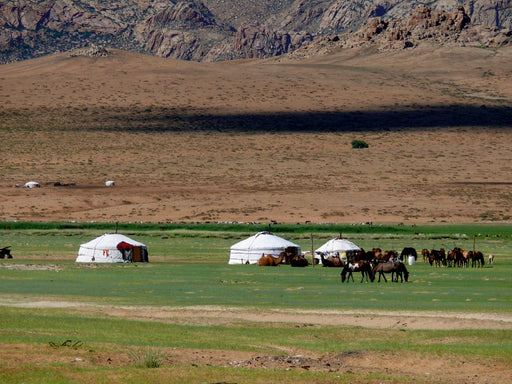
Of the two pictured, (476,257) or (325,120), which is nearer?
(476,257)

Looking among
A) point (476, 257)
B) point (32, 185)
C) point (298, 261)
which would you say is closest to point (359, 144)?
point (32, 185)

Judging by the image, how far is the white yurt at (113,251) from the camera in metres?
53.2

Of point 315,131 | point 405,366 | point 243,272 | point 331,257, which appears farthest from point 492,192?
point 405,366

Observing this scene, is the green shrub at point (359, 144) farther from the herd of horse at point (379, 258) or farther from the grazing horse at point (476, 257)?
the grazing horse at point (476, 257)

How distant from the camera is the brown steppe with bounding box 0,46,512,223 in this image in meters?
87.4

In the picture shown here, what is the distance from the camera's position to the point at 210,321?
2662 cm

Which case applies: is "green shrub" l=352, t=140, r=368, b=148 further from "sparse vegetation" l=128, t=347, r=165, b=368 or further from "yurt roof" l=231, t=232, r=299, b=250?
"sparse vegetation" l=128, t=347, r=165, b=368

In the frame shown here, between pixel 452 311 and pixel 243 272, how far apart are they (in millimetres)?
19319

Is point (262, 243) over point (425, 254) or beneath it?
over

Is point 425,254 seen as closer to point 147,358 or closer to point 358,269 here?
point 358,269

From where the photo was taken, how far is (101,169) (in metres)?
104

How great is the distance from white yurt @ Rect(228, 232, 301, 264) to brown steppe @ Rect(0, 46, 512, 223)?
2672 centimetres

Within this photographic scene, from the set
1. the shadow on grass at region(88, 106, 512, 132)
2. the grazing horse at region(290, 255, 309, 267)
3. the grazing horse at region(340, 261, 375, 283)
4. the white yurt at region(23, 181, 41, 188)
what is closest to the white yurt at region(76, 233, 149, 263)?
the grazing horse at region(290, 255, 309, 267)

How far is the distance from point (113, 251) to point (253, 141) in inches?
2644
